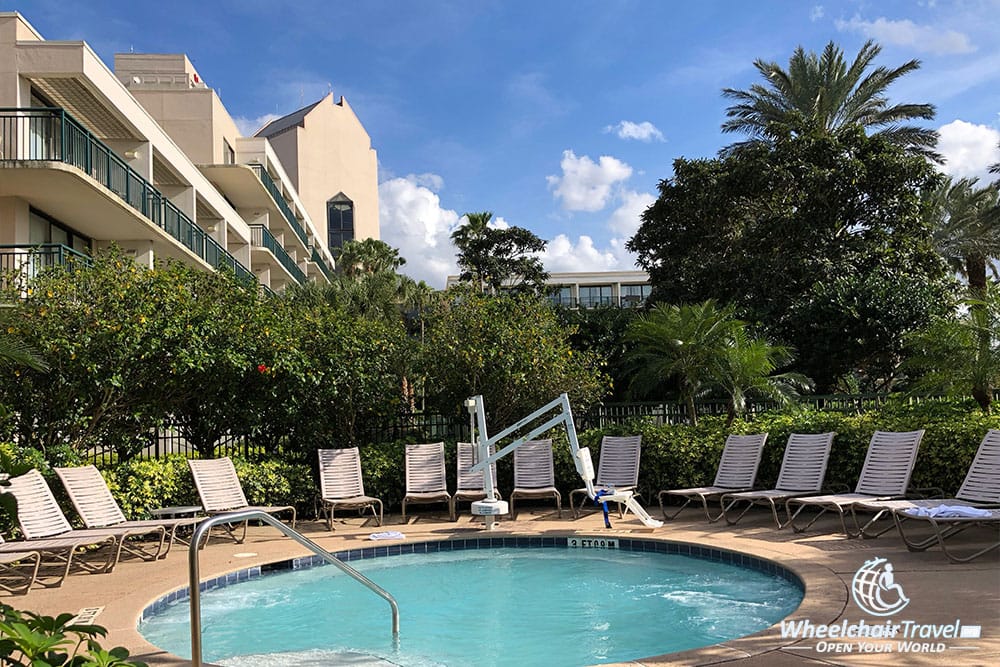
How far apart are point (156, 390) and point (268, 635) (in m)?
5.88

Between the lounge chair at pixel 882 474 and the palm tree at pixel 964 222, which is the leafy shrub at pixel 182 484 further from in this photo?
the palm tree at pixel 964 222

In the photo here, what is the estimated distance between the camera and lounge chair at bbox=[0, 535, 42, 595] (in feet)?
25.3

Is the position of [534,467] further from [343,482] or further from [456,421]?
[343,482]

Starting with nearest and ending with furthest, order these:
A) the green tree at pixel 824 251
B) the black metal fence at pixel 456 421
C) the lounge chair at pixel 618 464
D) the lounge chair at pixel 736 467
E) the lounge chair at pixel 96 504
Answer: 1. the lounge chair at pixel 96 504
2. the lounge chair at pixel 736 467
3. the lounge chair at pixel 618 464
4. the black metal fence at pixel 456 421
5. the green tree at pixel 824 251

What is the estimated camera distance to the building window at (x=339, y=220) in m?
70.8

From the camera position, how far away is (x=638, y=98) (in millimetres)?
13719

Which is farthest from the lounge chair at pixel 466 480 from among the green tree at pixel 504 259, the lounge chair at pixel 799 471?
the green tree at pixel 504 259

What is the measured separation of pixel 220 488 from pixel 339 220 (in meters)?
62.4

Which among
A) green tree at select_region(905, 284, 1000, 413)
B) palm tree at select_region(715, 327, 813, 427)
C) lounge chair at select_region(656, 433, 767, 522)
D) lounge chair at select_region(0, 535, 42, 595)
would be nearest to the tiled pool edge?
lounge chair at select_region(0, 535, 42, 595)

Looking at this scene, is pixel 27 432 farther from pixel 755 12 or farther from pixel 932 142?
pixel 932 142

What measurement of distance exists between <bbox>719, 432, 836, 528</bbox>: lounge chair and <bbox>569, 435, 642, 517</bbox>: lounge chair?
1.45 m

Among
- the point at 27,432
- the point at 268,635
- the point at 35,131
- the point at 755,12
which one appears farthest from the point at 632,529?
the point at 35,131

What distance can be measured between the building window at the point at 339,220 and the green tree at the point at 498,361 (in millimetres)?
58030

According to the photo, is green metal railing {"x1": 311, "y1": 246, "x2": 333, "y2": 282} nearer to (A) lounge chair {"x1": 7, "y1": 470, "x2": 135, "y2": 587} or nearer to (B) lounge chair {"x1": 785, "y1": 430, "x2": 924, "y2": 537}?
(A) lounge chair {"x1": 7, "y1": 470, "x2": 135, "y2": 587}
